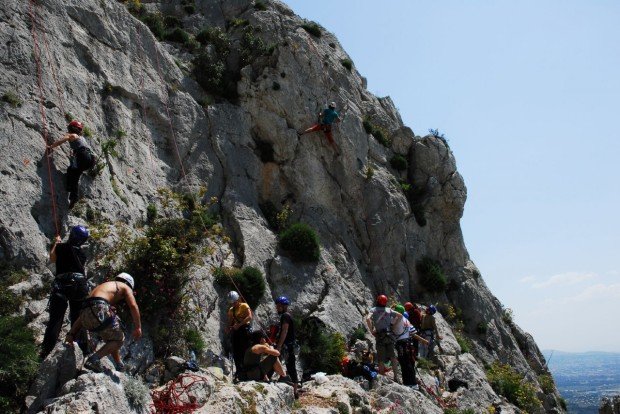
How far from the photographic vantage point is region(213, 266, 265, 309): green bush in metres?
18.0

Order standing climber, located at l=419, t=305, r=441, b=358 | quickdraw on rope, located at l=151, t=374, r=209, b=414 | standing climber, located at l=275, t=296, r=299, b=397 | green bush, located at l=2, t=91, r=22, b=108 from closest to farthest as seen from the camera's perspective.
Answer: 1. quickdraw on rope, located at l=151, t=374, r=209, b=414
2. standing climber, located at l=275, t=296, r=299, b=397
3. green bush, located at l=2, t=91, r=22, b=108
4. standing climber, located at l=419, t=305, r=441, b=358

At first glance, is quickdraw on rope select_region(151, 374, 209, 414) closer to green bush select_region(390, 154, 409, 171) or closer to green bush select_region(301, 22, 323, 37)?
green bush select_region(390, 154, 409, 171)

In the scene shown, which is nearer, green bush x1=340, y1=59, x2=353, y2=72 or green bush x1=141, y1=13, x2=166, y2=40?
green bush x1=141, y1=13, x2=166, y2=40

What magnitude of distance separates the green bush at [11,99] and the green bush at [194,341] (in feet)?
25.0

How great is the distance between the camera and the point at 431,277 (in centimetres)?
2638

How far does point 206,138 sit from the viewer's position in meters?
22.7

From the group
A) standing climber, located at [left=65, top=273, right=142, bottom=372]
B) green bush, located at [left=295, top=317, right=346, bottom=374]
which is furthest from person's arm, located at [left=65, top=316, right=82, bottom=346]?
green bush, located at [left=295, top=317, right=346, bottom=374]

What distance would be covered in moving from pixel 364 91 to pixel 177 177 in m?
14.4

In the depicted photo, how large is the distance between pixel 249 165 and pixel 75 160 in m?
9.31

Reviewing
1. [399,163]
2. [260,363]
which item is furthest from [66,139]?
[399,163]

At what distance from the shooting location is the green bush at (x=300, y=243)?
21281 mm

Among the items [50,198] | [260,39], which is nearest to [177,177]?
[50,198]

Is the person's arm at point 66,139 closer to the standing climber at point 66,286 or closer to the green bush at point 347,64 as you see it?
the standing climber at point 66,286

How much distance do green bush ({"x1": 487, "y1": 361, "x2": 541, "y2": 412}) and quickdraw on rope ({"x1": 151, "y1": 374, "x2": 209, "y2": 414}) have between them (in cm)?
1650
